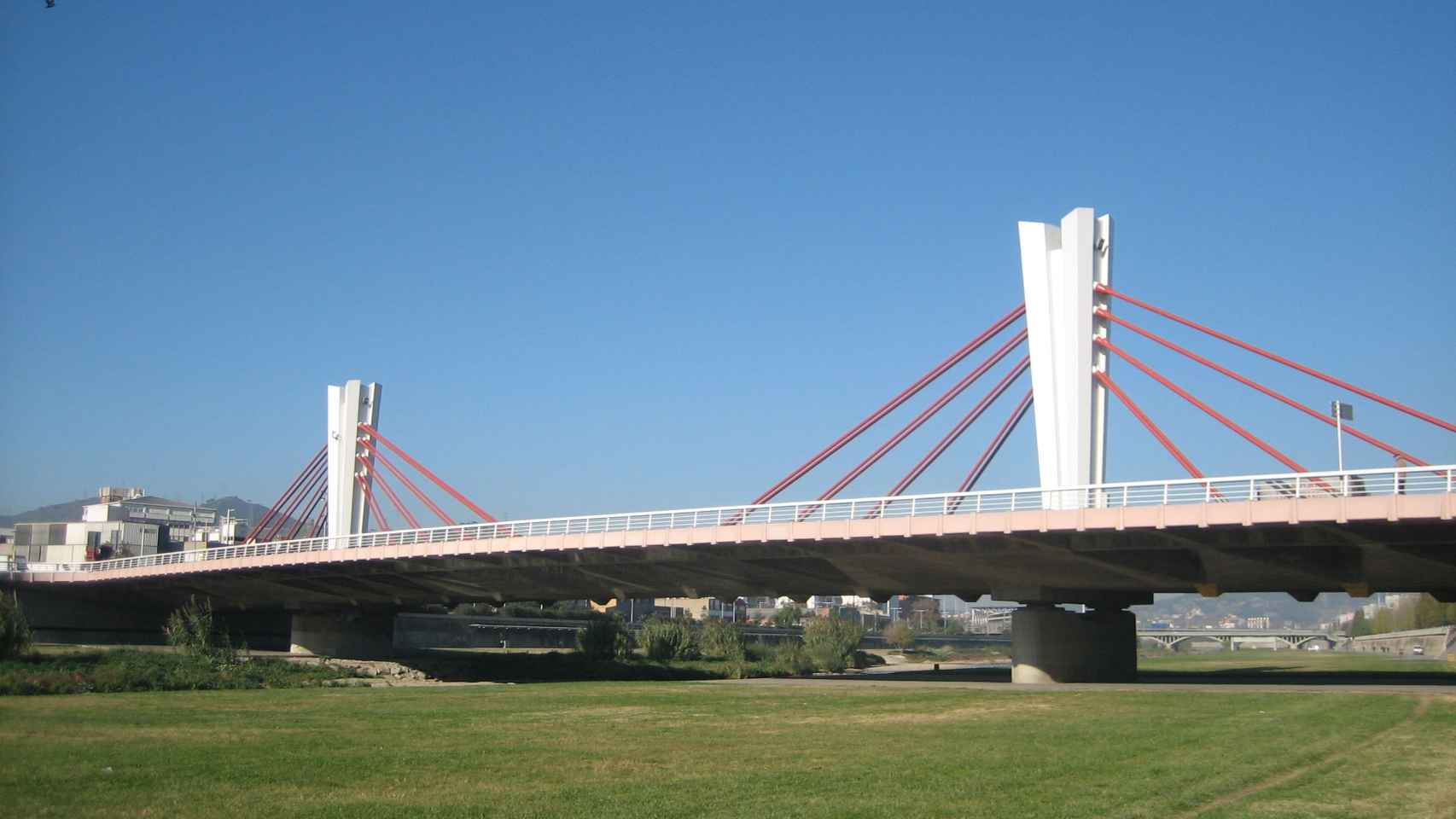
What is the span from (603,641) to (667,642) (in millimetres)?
5496

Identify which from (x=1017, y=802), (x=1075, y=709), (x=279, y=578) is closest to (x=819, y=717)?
(x=1075, y=709)

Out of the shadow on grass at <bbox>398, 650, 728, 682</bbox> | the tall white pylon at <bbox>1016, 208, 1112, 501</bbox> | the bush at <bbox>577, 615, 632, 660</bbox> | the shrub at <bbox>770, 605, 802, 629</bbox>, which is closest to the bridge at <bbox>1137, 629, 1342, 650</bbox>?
the shrub at <bbox>770, 605, 802, 629</bbox>

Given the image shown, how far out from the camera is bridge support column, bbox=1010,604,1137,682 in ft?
153

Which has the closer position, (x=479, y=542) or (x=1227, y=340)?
(x=1227, y=340)

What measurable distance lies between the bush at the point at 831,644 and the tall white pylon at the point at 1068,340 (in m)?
38.6

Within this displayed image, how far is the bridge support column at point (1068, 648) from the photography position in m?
46.8

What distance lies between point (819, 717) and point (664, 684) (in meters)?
17.2

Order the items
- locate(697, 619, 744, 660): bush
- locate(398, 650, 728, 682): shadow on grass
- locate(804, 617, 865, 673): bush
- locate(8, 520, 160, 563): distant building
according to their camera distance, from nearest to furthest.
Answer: locate(398, 650, 728, 682): shadow on grass
locate(804, 617, 865, 673): bush
locate(697, 619, 744, 660): bush
locate(8, 520, 160, 563): distant building

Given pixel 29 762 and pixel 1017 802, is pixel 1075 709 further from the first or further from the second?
pixel 29 762

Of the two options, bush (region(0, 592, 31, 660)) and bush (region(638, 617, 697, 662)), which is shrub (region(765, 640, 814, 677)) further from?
bush (region(0, 592, 31, 660))

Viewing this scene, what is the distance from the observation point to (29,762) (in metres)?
18.0

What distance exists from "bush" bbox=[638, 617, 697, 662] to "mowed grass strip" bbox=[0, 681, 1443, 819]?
156ft

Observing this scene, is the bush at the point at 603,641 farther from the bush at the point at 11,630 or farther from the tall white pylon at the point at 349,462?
the bush at the point at 11,630

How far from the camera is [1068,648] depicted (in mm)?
47031
